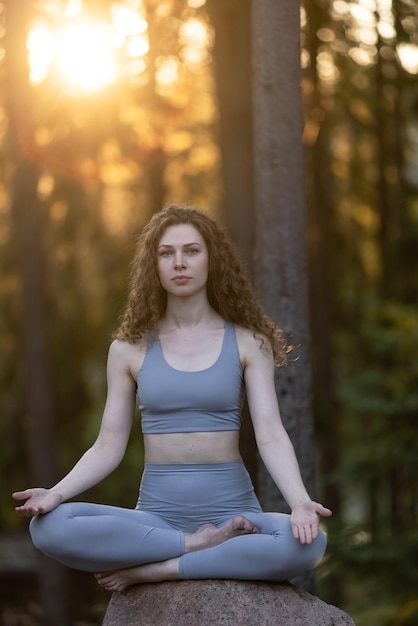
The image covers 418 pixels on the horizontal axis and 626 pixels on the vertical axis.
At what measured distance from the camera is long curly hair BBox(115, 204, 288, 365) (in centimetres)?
464

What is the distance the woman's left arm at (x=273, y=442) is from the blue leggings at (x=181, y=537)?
11 centimetres

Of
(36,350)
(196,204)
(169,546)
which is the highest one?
(196,204)

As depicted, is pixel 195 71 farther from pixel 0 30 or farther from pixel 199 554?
pixel 199 554

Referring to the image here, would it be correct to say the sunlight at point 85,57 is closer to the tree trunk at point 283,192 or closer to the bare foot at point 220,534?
the tree trunk at point 283,192

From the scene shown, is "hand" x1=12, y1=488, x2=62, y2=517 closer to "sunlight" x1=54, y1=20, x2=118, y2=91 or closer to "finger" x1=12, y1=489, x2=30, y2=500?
"finger" x1=12, y1=489, x2=30, y2=500

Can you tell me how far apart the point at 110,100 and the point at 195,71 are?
188cm

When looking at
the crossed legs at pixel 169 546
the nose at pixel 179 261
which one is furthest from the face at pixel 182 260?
the crossed legs at pixel 169 546

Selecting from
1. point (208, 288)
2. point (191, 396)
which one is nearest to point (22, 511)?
point (191, 396)

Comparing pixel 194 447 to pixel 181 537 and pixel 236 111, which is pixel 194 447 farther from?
pixel 236 111

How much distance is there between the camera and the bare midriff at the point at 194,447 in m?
4.41

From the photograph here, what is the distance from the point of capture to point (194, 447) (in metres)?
4.40

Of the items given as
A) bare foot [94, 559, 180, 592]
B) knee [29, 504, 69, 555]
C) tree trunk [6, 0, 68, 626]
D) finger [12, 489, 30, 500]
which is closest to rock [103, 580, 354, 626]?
bare foot [94, 559, 180, 592]

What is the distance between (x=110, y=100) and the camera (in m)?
12.2

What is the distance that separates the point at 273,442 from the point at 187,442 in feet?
1.29
